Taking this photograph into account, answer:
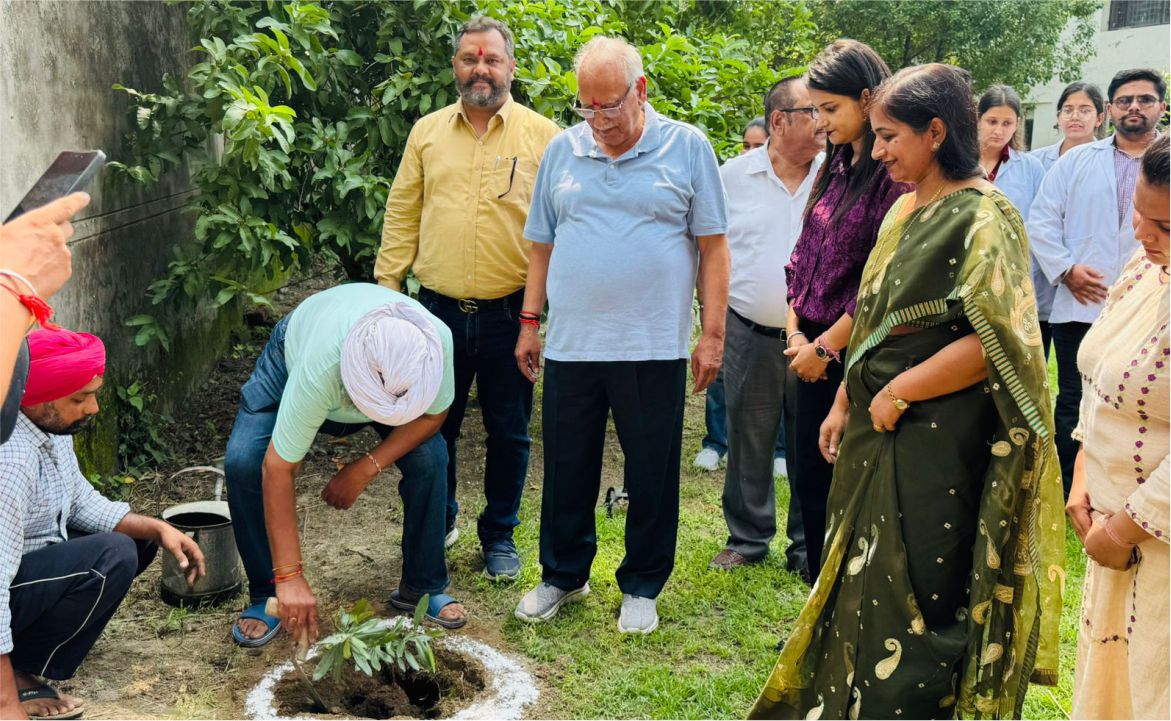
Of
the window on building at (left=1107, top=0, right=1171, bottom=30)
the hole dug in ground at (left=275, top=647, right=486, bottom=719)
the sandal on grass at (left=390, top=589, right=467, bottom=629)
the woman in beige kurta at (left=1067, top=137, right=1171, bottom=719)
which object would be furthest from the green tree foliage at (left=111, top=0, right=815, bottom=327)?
the window on building at (left=1107, top=0, right=1171, bottom=30)

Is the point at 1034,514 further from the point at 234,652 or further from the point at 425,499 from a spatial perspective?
the point at 234,652

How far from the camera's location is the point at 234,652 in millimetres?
3717

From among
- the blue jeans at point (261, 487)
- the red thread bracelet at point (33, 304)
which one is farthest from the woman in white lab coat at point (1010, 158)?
the red thread bracelet at point (33, 304)

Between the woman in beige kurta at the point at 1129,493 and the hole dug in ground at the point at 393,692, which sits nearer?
the woman in beige kurta at the point at 1129,493

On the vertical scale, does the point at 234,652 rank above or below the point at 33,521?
below

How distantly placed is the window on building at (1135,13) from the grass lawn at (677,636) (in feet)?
69.2

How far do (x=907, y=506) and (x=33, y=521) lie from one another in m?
2.64

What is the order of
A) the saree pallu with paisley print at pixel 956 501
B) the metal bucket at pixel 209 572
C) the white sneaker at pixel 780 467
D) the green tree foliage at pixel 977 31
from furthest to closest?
the green tree foliage at pixel 977 31
the white sneaker at pixel 780 467
the metal bucket at pixel 209 572
the saree pallu with paisley print at pixel 956 501

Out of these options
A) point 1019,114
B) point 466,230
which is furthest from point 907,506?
point 1019,114

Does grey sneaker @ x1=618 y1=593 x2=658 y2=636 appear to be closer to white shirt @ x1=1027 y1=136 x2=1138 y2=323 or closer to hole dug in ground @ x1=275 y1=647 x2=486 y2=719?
hole dug in ground @ x1=275 y1=647 x2=486 y2=719

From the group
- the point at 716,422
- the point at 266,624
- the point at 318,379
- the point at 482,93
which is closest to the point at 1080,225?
the point at 716,422

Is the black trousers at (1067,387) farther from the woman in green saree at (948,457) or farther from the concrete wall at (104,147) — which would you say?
the concrete wall at (104,147)

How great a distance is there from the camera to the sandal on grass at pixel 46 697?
10.3 ft

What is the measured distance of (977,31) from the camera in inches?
797
